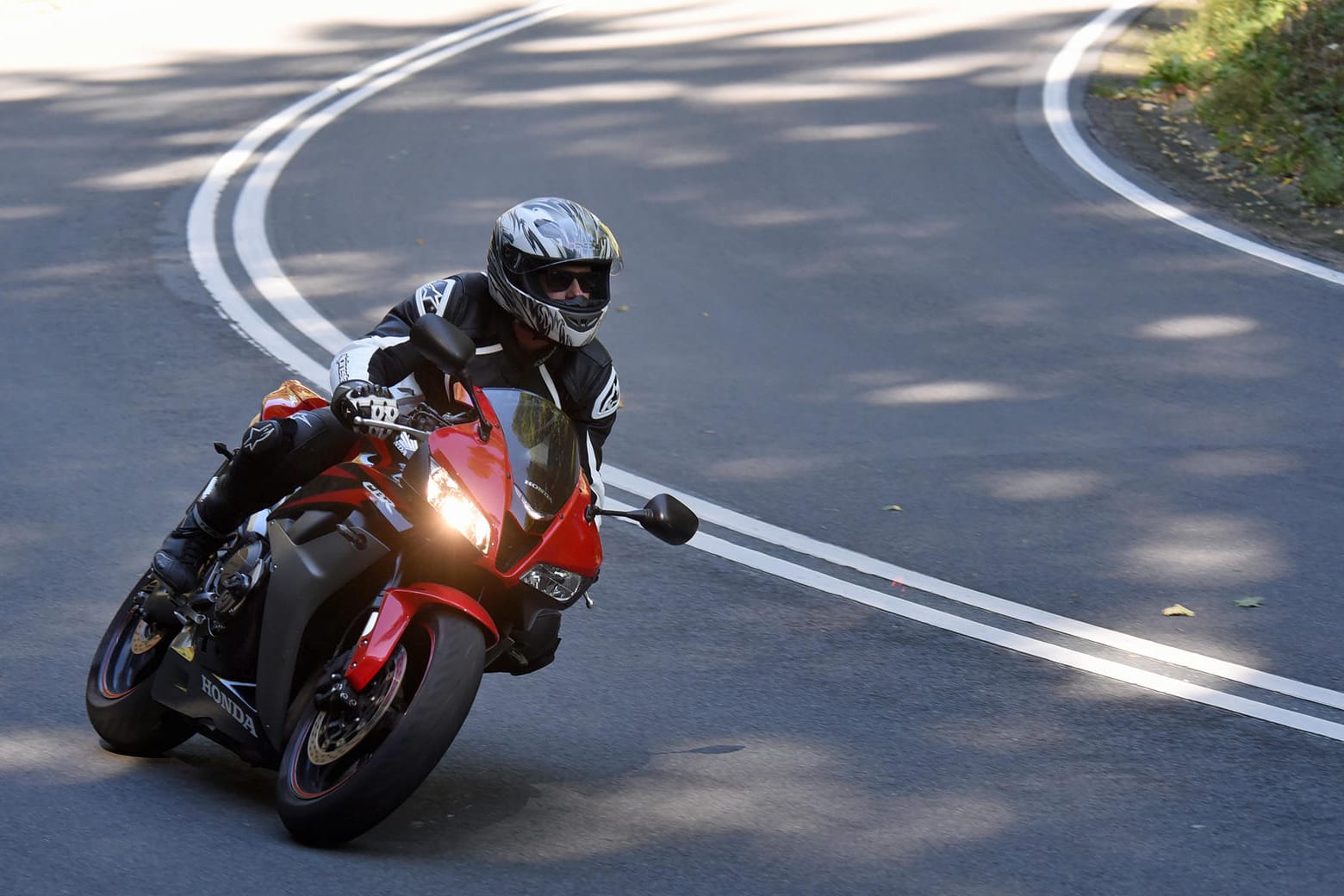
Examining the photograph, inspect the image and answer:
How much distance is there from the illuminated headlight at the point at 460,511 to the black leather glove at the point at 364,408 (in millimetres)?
238

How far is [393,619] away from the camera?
4340 millimetres

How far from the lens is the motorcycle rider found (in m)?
4.84

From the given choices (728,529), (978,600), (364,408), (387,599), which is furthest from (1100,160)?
(387,599)

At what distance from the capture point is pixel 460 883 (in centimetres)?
441

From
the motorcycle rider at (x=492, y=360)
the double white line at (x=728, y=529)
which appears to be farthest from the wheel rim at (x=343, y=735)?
the double white line at (x=728, y=529)

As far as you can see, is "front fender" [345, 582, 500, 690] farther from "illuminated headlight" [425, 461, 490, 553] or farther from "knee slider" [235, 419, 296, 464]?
"knee slider" [235, 419, 296, 464]

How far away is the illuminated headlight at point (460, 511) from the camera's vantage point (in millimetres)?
4293

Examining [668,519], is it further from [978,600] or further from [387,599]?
[978,600]

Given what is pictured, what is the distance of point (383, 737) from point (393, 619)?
291mm

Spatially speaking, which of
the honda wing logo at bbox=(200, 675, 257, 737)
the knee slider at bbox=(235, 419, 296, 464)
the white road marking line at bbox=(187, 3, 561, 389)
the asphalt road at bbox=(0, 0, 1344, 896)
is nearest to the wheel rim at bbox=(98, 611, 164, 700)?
the asphalt road at bbox=(0, 0, 1344, 896)

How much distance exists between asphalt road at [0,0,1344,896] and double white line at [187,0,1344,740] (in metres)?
0.08

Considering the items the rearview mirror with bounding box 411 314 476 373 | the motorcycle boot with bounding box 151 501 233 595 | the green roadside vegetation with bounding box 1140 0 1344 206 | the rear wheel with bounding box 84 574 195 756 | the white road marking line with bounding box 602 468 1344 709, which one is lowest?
→ the white road marking line with bounding box 602 468 1344 709

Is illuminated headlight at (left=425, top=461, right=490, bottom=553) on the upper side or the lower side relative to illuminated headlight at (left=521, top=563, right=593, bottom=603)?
upper

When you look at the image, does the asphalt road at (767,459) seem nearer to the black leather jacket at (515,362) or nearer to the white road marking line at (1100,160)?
the white road marking line at (1100,160)
